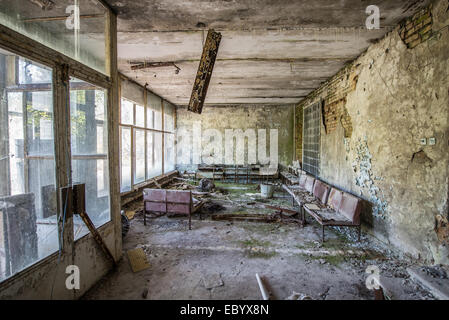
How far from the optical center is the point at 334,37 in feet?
12.8

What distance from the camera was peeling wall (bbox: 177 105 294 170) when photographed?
A: 10.7m

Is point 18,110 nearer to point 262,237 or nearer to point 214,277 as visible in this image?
point 214,277

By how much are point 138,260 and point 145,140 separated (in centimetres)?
526

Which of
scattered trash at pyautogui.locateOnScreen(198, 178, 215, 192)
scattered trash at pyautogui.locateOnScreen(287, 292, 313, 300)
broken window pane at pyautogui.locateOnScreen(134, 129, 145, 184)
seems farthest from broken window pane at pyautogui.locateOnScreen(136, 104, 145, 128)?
scattered trash at pyautogui.locateOnScreen(287, 292, 313, 300)

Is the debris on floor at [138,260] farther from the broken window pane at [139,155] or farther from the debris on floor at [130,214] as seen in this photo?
the broken window pane at [139,155]

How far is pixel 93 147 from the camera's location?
3150 millimetres

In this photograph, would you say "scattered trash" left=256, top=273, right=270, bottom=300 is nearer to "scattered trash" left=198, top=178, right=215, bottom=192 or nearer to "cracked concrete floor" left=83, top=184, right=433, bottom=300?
"cracked concrete floor" left=83, top=184, right=433, bottom=300

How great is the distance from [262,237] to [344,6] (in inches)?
152

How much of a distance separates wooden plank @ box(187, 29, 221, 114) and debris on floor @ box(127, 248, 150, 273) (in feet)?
7.98

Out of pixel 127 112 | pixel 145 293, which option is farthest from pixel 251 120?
pixel 145 293

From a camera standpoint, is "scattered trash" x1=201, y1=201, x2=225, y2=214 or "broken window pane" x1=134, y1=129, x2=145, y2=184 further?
"broken window pane" x1=134, y1=129, x2=145, y2=184
